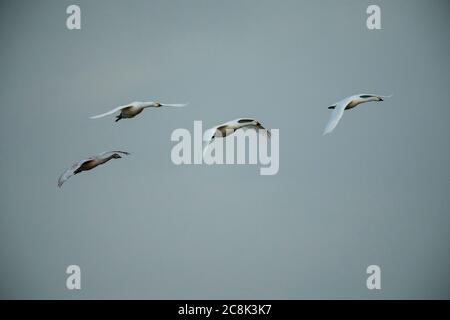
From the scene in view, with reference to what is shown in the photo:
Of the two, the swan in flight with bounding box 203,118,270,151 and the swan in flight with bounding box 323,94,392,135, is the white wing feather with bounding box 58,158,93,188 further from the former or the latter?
the swan in flight with bounding box 323,94,392,135

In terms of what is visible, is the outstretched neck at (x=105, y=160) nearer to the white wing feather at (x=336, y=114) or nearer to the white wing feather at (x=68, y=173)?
the white wing feather at (x=68, y=173)

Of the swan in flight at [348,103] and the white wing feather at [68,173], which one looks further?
the white wing feather at [68,173]

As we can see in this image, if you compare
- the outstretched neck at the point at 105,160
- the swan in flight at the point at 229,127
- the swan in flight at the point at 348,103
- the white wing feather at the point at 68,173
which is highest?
the swan in flight at the point at 348,103

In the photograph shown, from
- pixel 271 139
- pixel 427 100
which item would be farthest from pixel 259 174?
pixel 427 100

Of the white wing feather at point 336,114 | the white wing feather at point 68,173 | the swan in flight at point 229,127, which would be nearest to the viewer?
the white wing feather at point 336,114

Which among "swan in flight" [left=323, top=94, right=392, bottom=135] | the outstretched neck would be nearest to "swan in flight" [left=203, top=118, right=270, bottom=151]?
"swan in flight" [left=323, top=94, right=392, bottom=135]

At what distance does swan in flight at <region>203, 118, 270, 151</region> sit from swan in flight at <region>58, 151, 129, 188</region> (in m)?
0.47

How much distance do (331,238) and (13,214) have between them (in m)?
1.77

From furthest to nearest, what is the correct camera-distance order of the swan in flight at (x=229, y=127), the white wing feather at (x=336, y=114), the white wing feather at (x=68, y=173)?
the white wing feather at (x=68, y=173) → the swan in flight at (x=229, y=127) → the white wing feather at (x=336, y=114)

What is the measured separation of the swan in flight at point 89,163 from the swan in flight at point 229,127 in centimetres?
47

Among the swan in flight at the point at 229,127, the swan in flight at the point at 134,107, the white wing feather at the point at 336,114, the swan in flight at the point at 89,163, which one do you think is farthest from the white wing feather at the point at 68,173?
the white wing feather at the point at 336,114

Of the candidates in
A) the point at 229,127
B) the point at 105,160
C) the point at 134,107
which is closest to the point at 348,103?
the point at 229,127

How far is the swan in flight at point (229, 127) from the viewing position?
310 centimetres

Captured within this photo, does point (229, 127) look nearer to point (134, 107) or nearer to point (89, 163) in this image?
point (134, 107)
